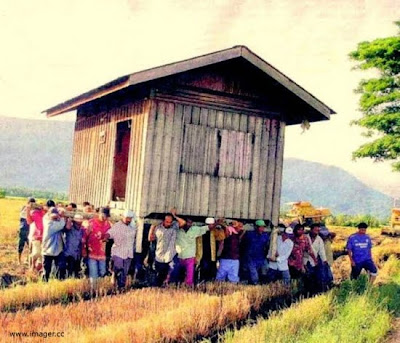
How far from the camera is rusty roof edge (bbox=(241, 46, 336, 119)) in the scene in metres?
12.7

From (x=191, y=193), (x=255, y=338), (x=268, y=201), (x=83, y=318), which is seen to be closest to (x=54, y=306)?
(x=83, y=318)

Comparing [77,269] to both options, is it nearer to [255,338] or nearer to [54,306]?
[54,306]

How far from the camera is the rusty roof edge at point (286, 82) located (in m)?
12.7

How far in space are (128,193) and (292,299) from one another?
13.6 feet

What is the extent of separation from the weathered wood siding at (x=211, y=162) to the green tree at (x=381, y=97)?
5929mm

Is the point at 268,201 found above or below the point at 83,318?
above

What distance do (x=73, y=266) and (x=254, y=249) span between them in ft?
13.1

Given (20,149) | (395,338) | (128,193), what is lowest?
(395,338)

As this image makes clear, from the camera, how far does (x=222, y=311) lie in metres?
9.27

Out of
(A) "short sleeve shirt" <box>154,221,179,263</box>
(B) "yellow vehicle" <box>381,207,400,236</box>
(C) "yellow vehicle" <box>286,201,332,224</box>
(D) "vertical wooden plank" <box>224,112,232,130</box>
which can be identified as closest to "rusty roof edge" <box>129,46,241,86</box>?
(D) "vertical wooden plank" <box>224,112,232,130</box>

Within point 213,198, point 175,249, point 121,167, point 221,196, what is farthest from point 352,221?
point 175,249

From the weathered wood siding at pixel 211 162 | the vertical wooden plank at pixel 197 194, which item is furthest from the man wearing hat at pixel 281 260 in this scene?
the vertical wooden plank at pixel 197 194

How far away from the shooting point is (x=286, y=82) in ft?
43.4

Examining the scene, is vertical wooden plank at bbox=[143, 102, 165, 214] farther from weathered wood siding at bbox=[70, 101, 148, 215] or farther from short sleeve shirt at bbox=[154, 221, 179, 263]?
short sleeve shirt at bbox=[154, 221, 179, 263]
